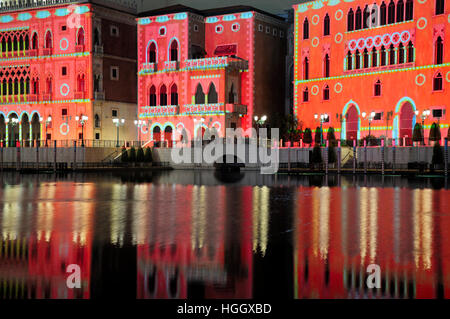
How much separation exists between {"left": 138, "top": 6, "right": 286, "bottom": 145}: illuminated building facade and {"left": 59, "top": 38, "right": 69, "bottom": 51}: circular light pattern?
22.8 feet

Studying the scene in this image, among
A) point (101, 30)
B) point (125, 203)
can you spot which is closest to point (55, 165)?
point (101, 30)

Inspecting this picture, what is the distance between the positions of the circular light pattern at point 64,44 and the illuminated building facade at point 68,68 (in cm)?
10

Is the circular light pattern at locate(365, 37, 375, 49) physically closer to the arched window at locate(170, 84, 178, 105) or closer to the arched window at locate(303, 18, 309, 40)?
the arched window at locate(303, 18, 309, 40)

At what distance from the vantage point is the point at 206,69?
52.7 m

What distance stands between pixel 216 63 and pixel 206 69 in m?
1.33

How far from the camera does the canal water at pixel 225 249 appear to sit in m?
6.62

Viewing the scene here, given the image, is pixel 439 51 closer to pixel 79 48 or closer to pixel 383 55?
pixel 383 55

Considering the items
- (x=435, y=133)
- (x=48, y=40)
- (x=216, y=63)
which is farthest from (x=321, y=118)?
(x=48, y=40)

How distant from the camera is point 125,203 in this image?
16406mm

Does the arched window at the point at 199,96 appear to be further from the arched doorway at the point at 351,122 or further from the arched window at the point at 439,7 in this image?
the arched window at the point at 439,7

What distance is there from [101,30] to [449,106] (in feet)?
106

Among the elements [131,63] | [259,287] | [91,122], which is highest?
[131,63]

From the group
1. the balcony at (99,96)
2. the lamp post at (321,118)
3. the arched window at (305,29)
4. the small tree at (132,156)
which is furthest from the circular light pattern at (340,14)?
the balcony at (99,96)

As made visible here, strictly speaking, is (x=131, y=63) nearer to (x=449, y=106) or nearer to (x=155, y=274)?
(x=449, y=106)
